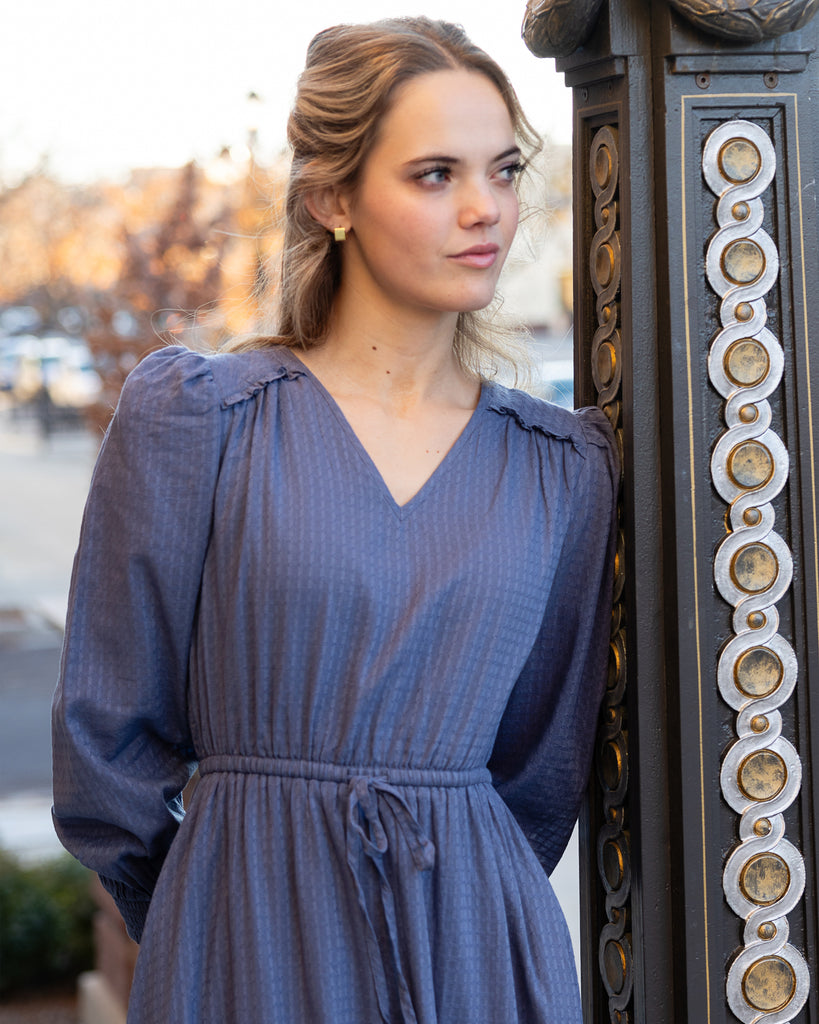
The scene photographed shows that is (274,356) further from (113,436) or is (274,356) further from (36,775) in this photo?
(36,775)

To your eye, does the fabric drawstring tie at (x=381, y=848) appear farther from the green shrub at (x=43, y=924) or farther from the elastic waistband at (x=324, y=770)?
the green shrub at (x=43, y=924)

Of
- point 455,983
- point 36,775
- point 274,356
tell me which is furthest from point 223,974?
point 36,775

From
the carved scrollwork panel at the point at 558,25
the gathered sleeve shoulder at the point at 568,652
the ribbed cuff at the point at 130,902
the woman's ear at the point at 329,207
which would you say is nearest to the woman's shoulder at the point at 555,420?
the gathered sleeve shoulder at the point at 568,652

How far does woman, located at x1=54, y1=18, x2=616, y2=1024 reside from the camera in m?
1.36

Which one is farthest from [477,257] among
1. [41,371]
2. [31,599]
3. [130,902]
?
[41,371]

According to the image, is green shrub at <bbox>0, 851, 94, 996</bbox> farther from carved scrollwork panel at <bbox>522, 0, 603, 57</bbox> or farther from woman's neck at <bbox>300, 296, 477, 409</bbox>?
carved scrollwork panel at <bbox>522, 0, 603, 57</bbox>

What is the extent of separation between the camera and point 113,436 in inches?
56.2

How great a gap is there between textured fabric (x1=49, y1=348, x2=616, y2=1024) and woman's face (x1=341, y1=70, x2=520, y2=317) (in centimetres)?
17

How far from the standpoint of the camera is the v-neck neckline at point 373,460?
1.43 metres

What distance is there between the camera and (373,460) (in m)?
1.46

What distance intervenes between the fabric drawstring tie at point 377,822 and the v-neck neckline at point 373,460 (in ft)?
0.91

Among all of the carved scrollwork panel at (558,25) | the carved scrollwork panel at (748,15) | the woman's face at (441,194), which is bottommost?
the woman's face at (441,194)

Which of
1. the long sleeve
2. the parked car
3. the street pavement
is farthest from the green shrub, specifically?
the parked car

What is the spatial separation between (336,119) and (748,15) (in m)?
0.45
